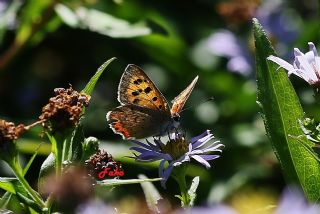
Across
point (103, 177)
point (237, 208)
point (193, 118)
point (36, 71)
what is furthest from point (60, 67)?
point (237, 208)

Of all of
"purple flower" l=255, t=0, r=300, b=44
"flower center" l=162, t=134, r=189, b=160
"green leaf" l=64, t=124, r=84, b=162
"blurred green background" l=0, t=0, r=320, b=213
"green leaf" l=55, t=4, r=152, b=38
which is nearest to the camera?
"green leaf" l=64, t=124, r=84, b=162

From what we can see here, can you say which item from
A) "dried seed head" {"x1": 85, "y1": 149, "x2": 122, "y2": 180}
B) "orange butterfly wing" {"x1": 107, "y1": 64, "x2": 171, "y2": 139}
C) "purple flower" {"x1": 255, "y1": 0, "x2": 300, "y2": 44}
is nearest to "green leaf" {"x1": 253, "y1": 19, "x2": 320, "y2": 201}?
"orange butterfly wing" {"x1": 107, "y1": 64, "x2": 171, "y2": 139}

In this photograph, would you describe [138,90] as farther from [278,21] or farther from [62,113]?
[278,21]

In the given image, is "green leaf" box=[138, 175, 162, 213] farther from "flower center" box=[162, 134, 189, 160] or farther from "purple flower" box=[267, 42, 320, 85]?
"purple flower" box=[267, 42, 320, 85]

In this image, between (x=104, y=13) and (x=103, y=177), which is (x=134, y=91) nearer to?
(x=103, y=177)

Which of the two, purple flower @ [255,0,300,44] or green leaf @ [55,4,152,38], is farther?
purple flower @ [255,0,300,44]

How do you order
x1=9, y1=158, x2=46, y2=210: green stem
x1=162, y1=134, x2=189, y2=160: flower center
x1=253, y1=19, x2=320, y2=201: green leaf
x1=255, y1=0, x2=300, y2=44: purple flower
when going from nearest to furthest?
1. x1=9, y1=158, x2=46, y2=210: green stem
2. x1=253, y1=19, x2=320, y2=201: green leaf
3. x1=162, y1=134, x2=189, y2=160: flower center
4. x1=255, y1=0, x2=300, y2=44: purple flower
